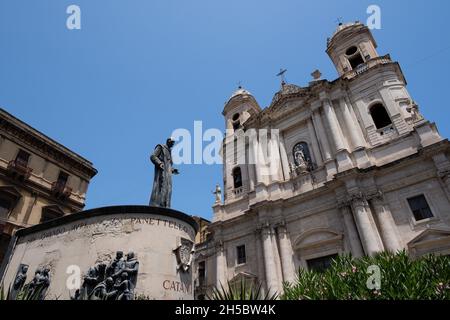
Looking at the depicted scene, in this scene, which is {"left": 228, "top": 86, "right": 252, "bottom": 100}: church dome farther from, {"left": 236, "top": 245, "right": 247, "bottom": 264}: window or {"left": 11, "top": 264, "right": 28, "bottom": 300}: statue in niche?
{"left": 11, "top": 264, "right": 28, "bottom": 300}: statue in niche

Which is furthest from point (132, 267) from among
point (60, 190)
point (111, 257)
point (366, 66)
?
point (366, 66)

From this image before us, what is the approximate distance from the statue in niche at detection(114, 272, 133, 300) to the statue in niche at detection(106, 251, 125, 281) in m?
0.13

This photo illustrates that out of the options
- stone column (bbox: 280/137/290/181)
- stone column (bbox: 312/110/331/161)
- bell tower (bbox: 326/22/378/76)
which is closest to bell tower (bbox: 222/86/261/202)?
stone column (bbox: 280/137/290/181)

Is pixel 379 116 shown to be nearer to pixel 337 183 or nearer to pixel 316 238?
pixel 337 183

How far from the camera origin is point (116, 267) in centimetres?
563

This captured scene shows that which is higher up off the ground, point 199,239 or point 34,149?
point 34,149

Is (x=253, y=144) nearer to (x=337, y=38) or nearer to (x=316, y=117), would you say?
(x=316, y=117)

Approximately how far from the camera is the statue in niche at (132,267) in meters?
5.59

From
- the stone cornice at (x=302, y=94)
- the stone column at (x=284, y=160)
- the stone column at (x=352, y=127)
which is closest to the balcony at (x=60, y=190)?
the stone cornice at (x=302, y=94)

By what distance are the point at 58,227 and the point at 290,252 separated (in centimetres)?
1251

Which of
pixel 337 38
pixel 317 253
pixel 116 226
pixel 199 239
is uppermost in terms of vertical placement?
pixel 337 38

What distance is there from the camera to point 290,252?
628 inches

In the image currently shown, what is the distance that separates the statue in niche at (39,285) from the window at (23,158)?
1519cm

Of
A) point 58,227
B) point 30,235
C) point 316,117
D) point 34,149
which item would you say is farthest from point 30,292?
point 316,117
